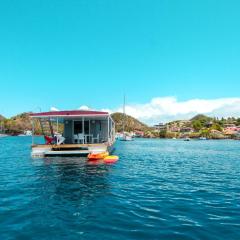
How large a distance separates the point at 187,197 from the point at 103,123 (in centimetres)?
2721

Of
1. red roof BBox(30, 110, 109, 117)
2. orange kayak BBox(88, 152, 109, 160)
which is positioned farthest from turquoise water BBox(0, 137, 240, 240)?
red roof BBox(30, 110, 109, 117)

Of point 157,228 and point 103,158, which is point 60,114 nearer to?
point 103,158

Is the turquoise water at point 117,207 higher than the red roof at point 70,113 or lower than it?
lower

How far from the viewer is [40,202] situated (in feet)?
40.8

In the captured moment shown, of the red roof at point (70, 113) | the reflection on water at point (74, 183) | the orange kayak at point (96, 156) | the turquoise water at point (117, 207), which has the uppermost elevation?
the red roof at point (70, 113)

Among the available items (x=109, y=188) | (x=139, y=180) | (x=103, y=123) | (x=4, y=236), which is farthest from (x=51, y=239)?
(x=103, y=123)

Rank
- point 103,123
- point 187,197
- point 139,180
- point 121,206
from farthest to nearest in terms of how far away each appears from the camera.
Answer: point 103,123
point 139,180
point 187,197
point 121,206

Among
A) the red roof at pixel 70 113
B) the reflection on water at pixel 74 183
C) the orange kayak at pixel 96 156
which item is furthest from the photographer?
the red roof at pixel 70 113

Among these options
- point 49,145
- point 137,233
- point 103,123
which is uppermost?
point 103,123

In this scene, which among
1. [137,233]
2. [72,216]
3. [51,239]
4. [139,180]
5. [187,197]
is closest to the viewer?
[51,239]

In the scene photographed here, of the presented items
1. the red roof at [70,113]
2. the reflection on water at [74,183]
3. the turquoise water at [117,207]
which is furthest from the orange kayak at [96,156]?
the turquoise water at [117,207]

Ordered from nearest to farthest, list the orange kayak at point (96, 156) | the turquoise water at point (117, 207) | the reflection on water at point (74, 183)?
the turquoise water at point (117, 207) → the reflection on water at point (74, 183) → the orange kayak at point (96, 156)

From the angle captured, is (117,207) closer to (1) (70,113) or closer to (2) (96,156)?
(2) (96,156)

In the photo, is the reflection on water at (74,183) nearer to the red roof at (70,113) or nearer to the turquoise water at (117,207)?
the turquoise water at (117,207)
